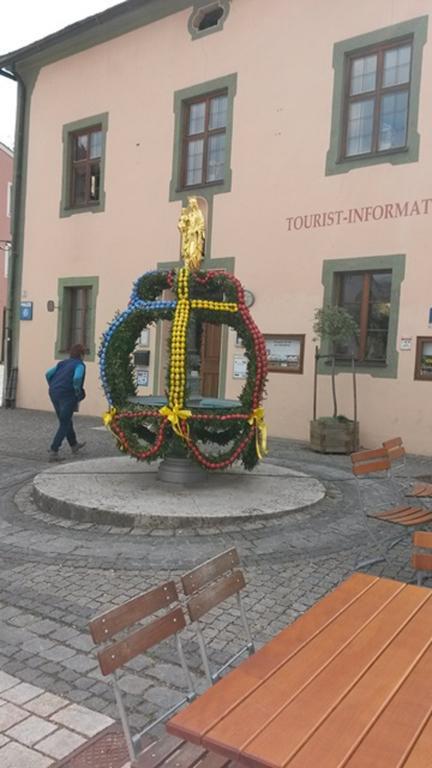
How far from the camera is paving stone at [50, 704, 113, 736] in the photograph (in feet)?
8.36

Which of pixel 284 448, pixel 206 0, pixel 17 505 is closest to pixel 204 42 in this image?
pixel 206 0

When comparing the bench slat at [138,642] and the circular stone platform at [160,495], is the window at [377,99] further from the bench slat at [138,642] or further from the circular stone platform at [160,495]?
the bench slat at [138,642]

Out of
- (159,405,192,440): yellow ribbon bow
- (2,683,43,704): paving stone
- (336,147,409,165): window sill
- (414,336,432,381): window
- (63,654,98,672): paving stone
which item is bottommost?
(63,654,98,672): paving stone

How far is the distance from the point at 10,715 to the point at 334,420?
24.7 ft

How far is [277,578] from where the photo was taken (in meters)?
4.28

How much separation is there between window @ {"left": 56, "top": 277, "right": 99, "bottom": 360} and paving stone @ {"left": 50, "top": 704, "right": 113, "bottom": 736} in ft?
37.2

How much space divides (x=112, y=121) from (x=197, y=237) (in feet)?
25.6

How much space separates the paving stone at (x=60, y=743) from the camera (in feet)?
7.83

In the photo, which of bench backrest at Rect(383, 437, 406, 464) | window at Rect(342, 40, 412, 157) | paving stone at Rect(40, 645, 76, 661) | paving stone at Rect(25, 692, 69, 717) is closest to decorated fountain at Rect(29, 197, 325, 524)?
bench backrest at Rect(383, 437, 406, 464)

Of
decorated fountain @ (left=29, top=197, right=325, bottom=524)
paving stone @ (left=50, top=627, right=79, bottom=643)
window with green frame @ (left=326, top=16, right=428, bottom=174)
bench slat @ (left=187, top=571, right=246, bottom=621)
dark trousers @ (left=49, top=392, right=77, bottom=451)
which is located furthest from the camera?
window with green frame @ (left=326, top=16, right=428, bottom=174)

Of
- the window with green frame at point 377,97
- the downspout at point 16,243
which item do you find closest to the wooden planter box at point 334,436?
the window with green frame at point 377,97

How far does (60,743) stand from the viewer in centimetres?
245

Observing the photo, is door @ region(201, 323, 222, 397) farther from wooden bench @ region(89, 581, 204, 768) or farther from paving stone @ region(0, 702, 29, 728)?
wooden bench @ region(89, 581, 204, 768)

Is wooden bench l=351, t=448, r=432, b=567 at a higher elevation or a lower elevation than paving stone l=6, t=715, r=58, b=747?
higher
